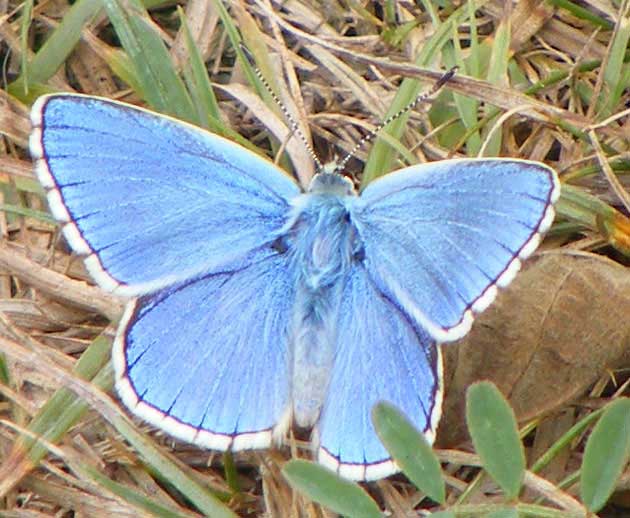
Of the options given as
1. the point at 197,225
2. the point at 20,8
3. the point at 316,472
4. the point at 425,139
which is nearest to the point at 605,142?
the point at 425,139

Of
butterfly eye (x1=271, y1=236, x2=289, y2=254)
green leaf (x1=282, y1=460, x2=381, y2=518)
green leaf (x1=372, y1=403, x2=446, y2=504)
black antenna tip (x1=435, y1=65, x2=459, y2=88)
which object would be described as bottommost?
green leaf (x1=282, y1=460, x2=381, y2=518)

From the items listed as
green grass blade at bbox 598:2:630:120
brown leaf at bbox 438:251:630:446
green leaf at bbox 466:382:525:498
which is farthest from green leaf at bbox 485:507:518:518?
green grass blade at bbox 598:2:630:120

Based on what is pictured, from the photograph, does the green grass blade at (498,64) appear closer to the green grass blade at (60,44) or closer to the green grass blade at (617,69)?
the green grass blade at (617,69)

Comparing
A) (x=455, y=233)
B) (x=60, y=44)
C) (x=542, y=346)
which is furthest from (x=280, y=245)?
(x=60, y=44)

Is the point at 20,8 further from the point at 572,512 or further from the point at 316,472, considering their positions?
the point at 572,512

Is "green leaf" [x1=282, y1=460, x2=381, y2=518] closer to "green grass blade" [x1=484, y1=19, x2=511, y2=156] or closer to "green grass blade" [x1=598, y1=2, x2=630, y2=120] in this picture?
"green grass blade" [x1=484, y1=19, x2=511, y2=156]

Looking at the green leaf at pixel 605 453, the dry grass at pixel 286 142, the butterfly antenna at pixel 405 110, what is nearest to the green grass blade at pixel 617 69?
the dry grass at pixel 286 142

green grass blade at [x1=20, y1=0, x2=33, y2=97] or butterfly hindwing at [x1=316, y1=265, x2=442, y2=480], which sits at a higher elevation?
green grass blade at [x1=20, y1=0, x2=33, y2=97]

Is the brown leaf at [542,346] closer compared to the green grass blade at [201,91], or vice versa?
the brown leaf at [542,346]
